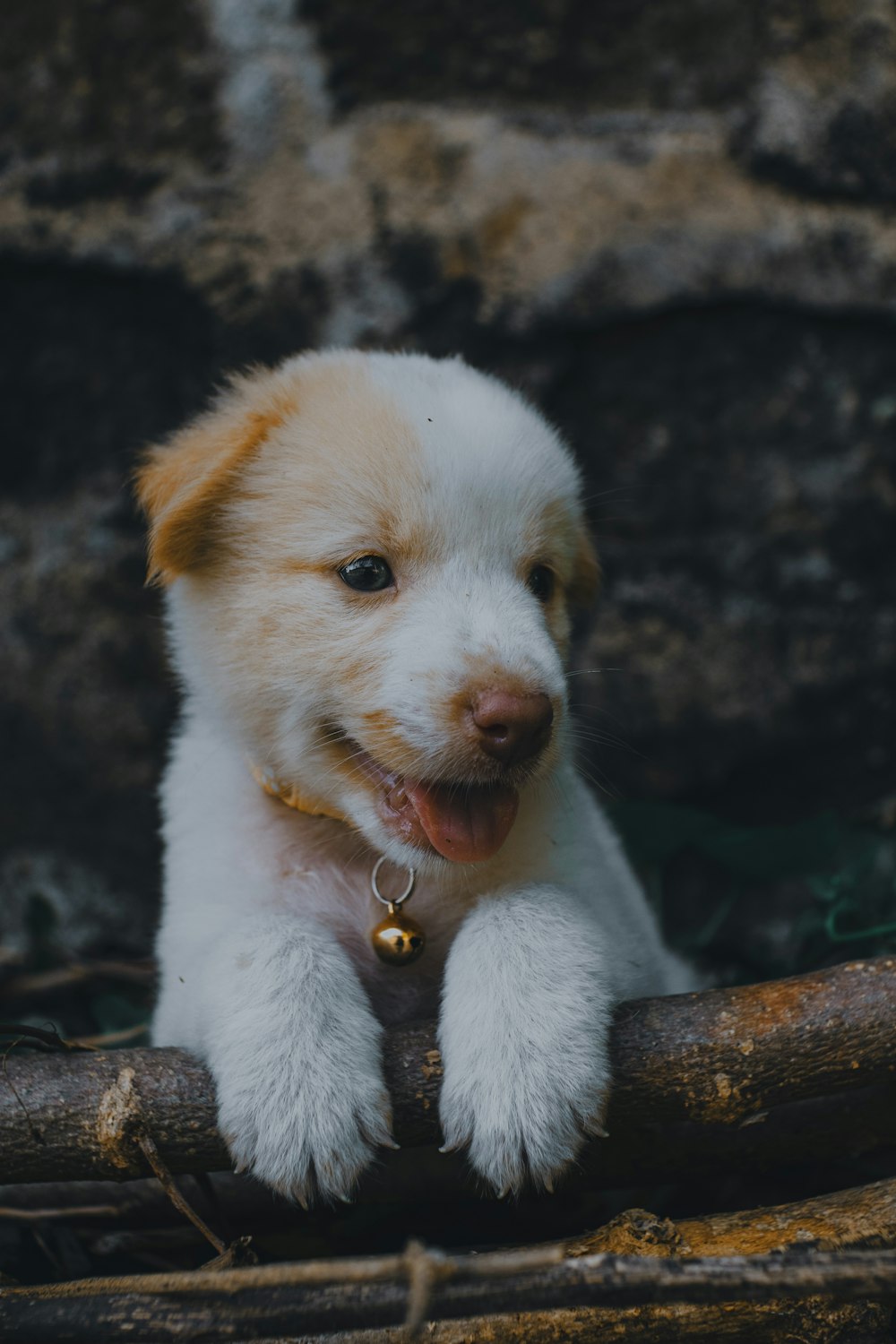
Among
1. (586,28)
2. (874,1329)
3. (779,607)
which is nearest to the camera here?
(874,1329)

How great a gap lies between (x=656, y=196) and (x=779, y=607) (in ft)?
3.96

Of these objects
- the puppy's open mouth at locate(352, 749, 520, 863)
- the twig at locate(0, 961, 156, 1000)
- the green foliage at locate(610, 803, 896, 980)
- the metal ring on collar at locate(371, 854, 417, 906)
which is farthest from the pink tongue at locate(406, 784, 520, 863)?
the twig at locate(0, 961, 156, 1000)

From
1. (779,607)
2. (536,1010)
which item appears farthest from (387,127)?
(536,1010)

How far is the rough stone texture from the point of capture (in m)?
3.02

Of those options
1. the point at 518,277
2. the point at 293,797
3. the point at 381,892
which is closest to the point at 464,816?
the point at 381,892

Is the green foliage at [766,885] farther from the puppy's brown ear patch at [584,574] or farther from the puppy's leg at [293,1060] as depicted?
the puppy's leg at [293,1060]

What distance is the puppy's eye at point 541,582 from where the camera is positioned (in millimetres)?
2277

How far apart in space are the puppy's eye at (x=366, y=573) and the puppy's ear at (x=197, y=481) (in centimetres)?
35

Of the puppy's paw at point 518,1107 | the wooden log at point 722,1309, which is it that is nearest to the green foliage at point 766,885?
the wooden log at point 722,1309

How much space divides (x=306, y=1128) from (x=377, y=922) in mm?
530

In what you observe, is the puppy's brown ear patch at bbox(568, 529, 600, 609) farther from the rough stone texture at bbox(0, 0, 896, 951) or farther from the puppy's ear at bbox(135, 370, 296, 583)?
the puppy's ear at bbox(135, 370, 296, 583)

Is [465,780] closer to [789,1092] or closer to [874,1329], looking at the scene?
[789,1092]

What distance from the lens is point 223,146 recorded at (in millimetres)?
3072

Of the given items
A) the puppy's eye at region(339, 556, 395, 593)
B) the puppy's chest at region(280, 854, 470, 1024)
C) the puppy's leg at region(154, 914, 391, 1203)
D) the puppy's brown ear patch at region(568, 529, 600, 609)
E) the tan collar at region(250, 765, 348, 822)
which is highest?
the puppy's eye at region(339, 556, 395, 593)
